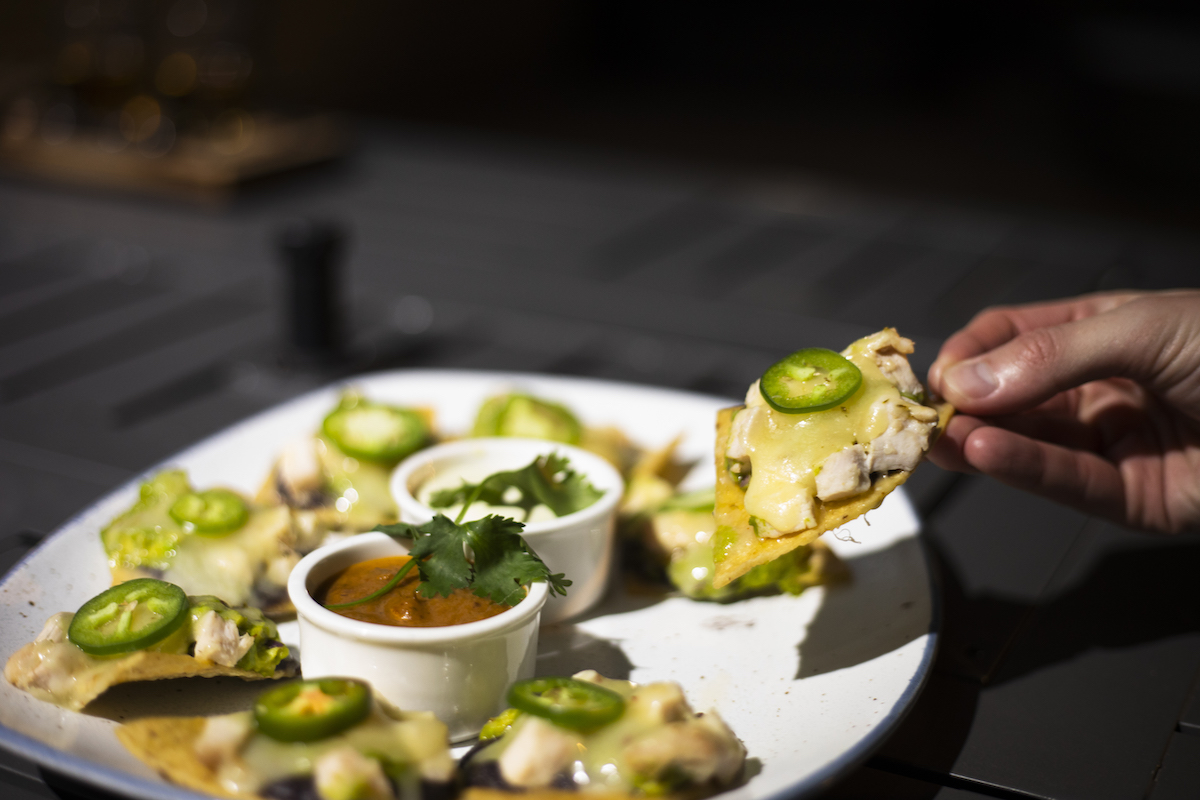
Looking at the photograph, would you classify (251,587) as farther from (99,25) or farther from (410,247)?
(99,25)

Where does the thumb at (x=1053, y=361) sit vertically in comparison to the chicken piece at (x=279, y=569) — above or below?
above

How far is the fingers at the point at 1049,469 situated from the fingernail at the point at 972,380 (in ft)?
0.31

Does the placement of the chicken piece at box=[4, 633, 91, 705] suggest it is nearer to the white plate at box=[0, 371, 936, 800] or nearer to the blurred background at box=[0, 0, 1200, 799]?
the white plate at box=[0, 371, 936, 800]

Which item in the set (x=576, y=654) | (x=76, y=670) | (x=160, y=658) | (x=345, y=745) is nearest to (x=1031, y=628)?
(x=576, y=654)

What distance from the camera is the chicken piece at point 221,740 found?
1379 millimetres

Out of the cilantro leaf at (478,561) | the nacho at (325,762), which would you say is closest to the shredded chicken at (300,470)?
the cilantro leaf at (478,561)

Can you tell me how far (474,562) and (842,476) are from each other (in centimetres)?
63

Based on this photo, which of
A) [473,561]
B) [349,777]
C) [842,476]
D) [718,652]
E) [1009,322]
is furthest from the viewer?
[1009,322]

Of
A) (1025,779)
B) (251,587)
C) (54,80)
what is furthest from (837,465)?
(54,80)

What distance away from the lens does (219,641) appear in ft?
5.37

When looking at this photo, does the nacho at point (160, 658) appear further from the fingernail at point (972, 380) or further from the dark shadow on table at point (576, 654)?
the fingernail at point (972, 380)

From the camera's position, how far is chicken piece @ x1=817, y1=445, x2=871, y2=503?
167 cm

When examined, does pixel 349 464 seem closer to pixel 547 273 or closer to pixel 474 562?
pixel 474 562

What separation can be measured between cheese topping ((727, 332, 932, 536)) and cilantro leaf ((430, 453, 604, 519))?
19.6 inches
